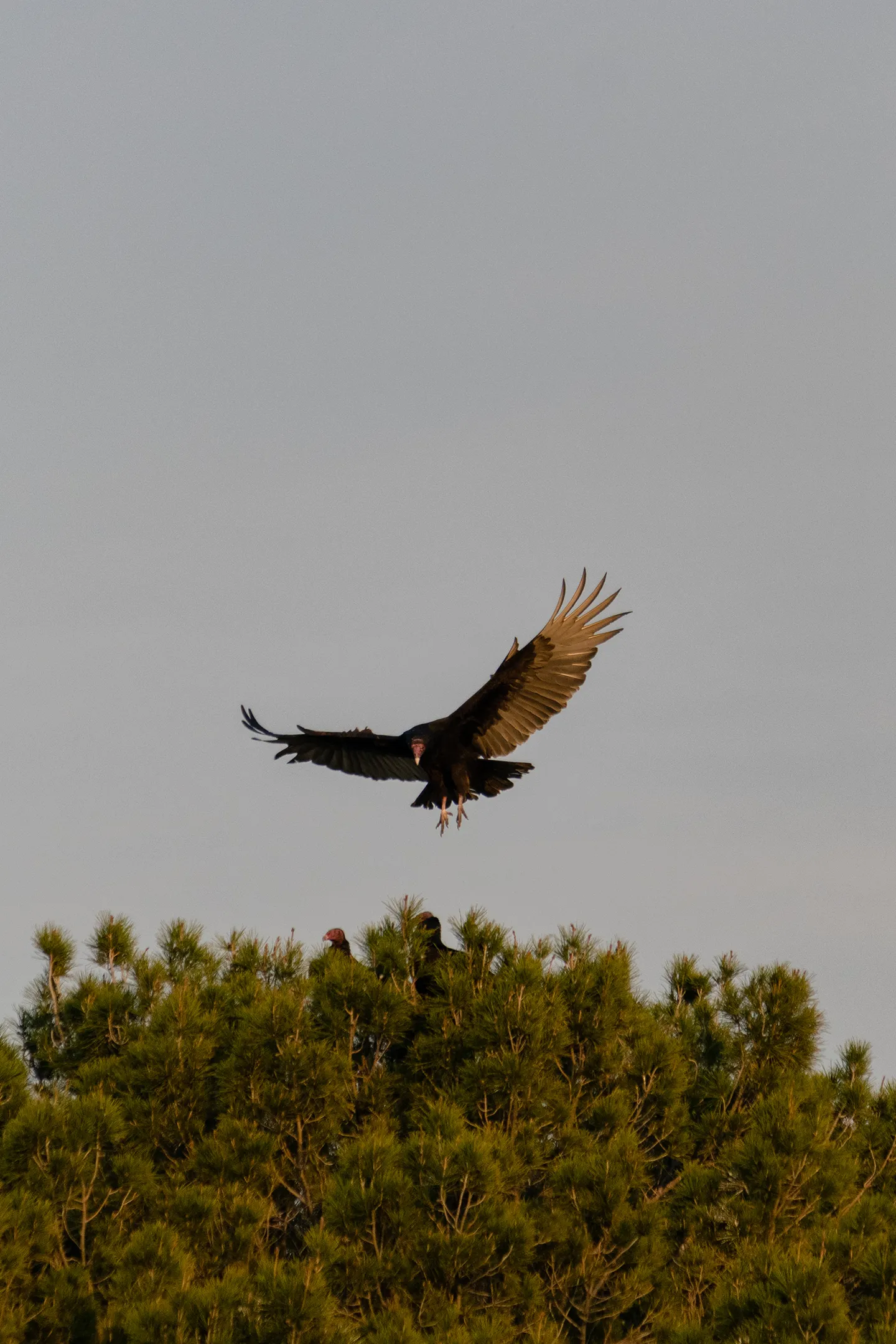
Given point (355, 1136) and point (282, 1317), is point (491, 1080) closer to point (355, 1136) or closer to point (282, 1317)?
point (355, 1136)

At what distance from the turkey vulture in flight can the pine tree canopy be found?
1851 millimetres

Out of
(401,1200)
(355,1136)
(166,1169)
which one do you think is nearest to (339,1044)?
(355,1136)

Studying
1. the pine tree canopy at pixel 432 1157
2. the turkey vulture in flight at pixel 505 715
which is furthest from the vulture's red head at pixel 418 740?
the pine tree canopy at pixel 432 1157

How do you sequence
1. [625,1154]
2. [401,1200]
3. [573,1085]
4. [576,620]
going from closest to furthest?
[401,1200], [625,1154], [573,1085], [576,620]

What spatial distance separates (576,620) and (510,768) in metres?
0.92

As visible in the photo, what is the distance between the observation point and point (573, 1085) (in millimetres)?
7141

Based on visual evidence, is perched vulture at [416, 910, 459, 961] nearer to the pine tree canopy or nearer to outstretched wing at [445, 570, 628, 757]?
the pine tree canopy

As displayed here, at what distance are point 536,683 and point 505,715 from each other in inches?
10.5

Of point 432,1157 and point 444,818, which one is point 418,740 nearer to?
point 444,818

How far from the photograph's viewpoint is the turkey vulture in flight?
375 inches

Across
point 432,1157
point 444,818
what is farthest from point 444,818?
point 432,1157

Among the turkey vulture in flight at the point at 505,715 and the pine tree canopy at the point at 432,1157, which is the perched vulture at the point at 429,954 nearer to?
the pine tree canopy at the point at 432,1157

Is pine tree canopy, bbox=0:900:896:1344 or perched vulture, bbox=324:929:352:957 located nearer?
pine tree canopy, bbox=0:900:896:1344

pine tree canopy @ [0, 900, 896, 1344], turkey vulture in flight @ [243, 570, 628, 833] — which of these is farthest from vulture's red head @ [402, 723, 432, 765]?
pine tree canopy @ [0, 900, 896, 1344]
